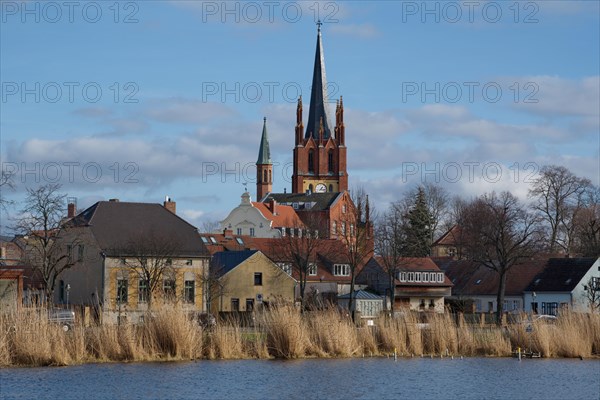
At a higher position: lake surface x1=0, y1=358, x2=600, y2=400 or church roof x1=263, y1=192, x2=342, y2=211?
church roof x1=263, y1=192, x2=342, y2=211

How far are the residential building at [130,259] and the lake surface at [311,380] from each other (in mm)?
27992

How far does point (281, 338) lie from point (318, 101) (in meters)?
132

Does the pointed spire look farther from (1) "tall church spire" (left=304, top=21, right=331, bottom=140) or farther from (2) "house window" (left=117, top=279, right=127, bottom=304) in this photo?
(2) "house window" (left=117, top=279, right=127, bottom=304)

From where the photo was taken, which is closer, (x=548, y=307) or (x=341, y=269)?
(x=548, y=307)

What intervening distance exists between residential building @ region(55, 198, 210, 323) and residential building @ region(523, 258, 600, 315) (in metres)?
29.1

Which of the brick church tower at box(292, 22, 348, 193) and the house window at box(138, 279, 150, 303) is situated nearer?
the house window at box(138, 279, 150, 303)

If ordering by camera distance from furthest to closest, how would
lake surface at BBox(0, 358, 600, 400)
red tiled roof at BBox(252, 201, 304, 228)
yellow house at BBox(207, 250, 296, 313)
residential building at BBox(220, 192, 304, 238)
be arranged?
red tiled roof at BBox(252, 201, 304, 228), residential building at BBox(220, 192, 304, 238), yellow house at BBox(207, 250, 296, 313), lake surface at BBox(0, 358, 600, 400)

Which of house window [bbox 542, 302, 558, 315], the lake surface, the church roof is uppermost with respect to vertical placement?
the church roof

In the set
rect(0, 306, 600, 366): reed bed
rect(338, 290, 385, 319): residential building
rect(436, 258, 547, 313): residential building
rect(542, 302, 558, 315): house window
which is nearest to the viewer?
rect(0, 306, 600, 366): reed bed

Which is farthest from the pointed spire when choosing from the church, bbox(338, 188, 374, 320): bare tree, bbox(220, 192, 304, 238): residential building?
bbox(338, 188, 374, 320): bare tree

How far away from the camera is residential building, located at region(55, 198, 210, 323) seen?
70562 millimetres

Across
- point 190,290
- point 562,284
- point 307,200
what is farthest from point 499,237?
point 307,200

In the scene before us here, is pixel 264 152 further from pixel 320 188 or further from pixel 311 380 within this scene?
pixel 311 380

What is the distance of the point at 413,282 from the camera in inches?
3740
